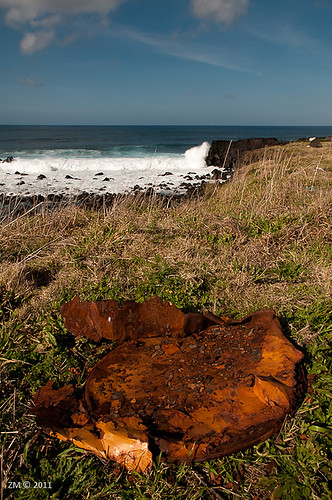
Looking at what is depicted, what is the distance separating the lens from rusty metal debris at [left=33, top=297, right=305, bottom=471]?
1.67m

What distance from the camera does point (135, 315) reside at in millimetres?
2473

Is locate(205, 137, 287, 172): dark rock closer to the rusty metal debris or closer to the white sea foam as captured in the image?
the white sea foam

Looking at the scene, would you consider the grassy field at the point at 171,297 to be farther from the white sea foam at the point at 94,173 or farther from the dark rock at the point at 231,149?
the dark rock at the point at 231,149

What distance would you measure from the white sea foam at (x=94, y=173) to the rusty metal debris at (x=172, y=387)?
365 inches

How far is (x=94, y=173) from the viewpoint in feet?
68.6

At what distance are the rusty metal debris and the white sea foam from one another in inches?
365

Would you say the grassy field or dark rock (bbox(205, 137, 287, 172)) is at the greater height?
dark rock (bbox(205, 137, 287, 172))

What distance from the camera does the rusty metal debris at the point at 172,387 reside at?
5.47ft

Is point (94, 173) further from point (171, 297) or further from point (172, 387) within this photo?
point (172, 387)

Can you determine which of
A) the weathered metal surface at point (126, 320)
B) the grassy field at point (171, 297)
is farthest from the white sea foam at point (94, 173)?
the weathered metal surface at point (126, 320)

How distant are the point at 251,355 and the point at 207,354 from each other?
0.95 feet

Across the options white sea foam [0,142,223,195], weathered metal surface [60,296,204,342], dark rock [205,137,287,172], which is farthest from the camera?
dark rock [205,137,287,172]

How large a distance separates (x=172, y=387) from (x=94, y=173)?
20267 mm

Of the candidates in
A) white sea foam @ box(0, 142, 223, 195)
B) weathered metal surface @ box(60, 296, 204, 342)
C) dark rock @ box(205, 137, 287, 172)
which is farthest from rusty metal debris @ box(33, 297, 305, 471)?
dark rock @ box(205, 137, 287, 172)
